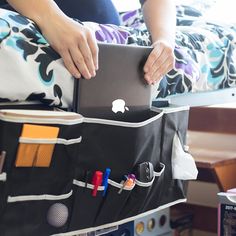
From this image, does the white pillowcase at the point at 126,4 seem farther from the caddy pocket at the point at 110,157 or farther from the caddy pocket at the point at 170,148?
the caddy pocket at the point at 110,157

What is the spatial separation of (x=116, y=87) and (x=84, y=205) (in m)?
0.23

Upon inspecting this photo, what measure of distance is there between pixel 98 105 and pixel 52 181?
0.59ft

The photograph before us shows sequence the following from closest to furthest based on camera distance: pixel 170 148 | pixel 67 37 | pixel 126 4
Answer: pixel 67 37 → pixel 170 148 → pixel 126 4

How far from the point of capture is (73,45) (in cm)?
84

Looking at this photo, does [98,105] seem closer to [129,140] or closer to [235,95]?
[129,140]

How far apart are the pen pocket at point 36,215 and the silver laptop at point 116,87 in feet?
0.56

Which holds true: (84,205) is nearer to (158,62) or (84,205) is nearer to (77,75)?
(77,75)

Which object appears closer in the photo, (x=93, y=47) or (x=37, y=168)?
(x=37, y=168)

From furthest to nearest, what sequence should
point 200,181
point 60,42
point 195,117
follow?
point 200,181
point 195,117
point 60,42

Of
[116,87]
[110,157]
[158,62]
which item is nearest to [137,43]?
[158,62]

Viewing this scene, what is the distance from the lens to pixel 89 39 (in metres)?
0.85

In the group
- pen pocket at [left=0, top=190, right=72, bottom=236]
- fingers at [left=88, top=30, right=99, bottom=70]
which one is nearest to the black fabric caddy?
pen pocket at [left=0, top=190, right=72, bottom=236]

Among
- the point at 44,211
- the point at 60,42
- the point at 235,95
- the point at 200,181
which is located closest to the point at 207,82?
the point at 235,95

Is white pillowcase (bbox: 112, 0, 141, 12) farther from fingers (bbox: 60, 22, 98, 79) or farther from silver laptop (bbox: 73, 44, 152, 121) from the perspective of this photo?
fingers (bbox: 60, 22, 98, 79)
